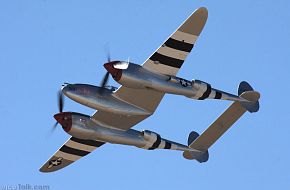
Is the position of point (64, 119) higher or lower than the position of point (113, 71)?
lower

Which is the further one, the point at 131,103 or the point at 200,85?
the point at 131,103

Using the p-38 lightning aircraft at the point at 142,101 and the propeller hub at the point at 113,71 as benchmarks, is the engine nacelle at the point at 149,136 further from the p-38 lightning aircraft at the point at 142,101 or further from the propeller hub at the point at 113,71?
the propeller hub at the point at 113,71

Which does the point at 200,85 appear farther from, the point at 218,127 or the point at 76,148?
the point at 76,148

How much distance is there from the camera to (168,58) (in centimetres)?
5647

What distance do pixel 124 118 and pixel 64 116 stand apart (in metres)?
3.83

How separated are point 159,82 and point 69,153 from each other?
11.6 meters

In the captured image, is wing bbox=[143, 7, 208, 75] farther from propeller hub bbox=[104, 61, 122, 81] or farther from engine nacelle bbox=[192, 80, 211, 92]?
propeller hub bbox=[104, 61, 122, 81]

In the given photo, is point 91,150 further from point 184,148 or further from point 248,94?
point 248,94

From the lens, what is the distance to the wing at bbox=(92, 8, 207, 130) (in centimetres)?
5528

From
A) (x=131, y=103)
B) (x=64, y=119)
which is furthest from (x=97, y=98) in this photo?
(x=64, y=119)

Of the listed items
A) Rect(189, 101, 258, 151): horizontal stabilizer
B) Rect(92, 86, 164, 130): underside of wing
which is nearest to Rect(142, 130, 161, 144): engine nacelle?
Rect(92, 86, 164, 130): underside of wing

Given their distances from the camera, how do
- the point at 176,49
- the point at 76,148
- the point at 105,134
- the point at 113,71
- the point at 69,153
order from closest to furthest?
the point at 113,71, the point at 176,49, the point at 105,134, the point at 76,148, the point at 69,153

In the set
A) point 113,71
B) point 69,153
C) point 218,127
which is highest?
point 113,71

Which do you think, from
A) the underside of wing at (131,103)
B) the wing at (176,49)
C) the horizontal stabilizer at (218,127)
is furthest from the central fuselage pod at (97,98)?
the horizontal stabilizer at (218,127)
